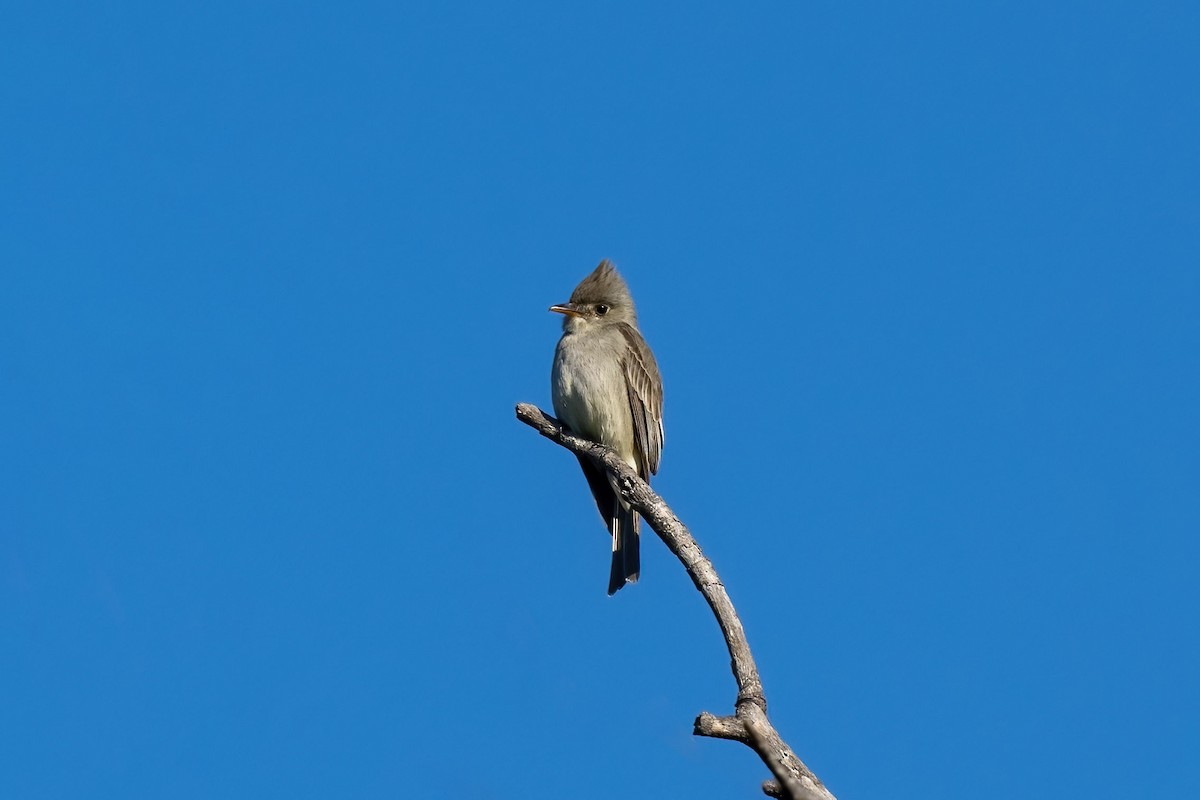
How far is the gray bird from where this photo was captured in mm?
10648

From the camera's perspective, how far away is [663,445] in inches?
447

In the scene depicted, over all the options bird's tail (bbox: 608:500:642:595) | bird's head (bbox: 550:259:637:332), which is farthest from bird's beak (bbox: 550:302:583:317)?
bird's tail (bbox: 608:500:642:595)

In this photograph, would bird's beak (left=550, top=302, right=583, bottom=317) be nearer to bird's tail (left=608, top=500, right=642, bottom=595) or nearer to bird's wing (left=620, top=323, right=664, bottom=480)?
bird's wing (left=620, top=323, right=664, bottom=480)

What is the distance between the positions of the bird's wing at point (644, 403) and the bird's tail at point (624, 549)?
58 centimetres

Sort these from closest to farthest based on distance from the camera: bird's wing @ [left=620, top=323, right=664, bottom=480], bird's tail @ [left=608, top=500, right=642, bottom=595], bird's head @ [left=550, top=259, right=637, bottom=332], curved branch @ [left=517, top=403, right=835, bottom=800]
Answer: curved branch @ [left=517, top=403, right=835, bottom=800], bird's tail @ [left=608, top=500, right=642, bottom=595], bird's wing @ [left=620, top=323, right=664, bottom=480], bird's head @ [left=550, top=259, right=637, bottom=332]

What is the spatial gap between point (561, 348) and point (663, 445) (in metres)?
1.14

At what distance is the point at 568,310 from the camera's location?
11445 mm

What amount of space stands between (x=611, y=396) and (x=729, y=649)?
4.03m

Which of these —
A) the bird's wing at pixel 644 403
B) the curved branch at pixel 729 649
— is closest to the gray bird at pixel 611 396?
the bird's wing at pixel 644 403

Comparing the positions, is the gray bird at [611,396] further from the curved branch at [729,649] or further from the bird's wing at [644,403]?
the curved branch at [729,649]

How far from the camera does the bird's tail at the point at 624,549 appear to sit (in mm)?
10336

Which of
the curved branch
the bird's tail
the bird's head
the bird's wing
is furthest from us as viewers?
the bird's head

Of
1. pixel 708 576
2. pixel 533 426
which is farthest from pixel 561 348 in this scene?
pixel 708 576

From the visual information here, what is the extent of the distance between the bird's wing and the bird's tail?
0.58m
